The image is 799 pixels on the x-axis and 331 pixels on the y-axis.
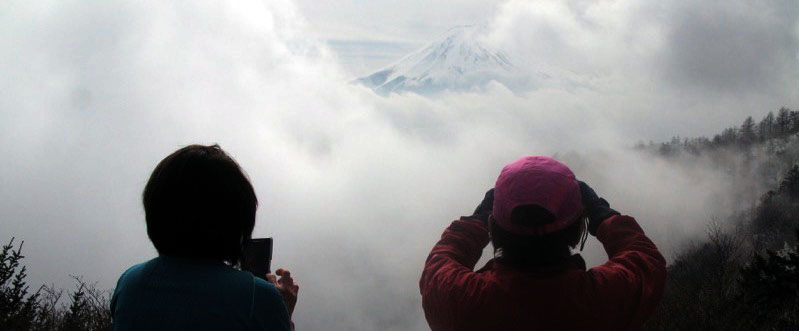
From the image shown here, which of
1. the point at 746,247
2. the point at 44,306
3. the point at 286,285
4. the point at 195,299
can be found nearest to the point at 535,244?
the point at 286,285

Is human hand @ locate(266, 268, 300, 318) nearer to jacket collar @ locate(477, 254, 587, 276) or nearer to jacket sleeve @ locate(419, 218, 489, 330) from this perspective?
jacket sleeve @ locate(419, 218, 489, 330)

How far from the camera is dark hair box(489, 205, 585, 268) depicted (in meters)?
2.27

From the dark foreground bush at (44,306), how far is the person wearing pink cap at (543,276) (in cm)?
471

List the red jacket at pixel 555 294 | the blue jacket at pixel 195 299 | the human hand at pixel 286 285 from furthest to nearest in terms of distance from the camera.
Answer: the human hand at pixel 286 285 → the red jacket at pixel 555 294 → the blue jacket at pixel 195 299

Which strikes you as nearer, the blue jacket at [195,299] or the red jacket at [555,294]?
the blue jacket at [195,299]

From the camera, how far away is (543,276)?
2.25 metres

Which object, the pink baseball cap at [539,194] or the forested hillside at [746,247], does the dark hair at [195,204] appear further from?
the forested hillside at [746,247]

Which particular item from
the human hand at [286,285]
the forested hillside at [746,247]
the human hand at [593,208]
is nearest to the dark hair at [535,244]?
A: the human hand at [593,208]

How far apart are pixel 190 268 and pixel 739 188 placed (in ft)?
484

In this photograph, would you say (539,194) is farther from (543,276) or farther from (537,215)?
(543,276)

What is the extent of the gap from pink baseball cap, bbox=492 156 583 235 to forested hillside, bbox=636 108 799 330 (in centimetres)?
425

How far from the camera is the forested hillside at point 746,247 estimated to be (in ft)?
21.1

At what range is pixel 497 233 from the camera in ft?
7.84

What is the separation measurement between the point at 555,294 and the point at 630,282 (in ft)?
0.97
